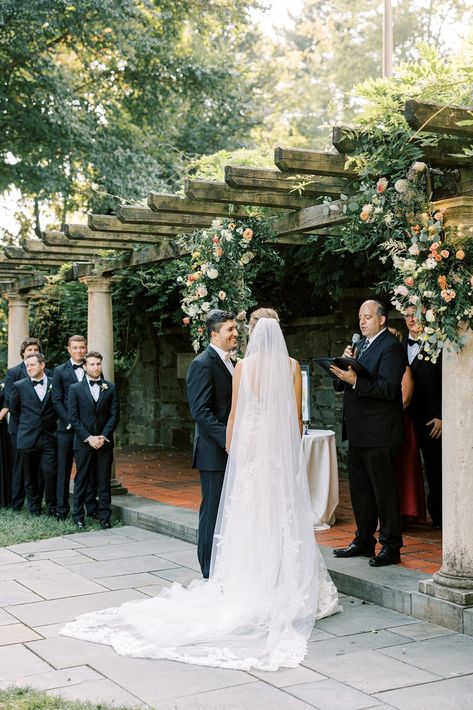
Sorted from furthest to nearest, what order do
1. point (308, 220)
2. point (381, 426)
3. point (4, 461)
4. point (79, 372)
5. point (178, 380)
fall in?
point (178, 380), point (4, 461), point (79, 372), point (308, 220), point (381, 426)

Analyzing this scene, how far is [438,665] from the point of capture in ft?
13.8

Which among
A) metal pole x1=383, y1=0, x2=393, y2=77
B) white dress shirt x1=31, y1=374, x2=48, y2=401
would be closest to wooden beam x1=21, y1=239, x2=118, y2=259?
white dress shirt x1=31, y1=374, x2=48, y2=401

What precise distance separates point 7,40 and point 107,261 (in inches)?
353

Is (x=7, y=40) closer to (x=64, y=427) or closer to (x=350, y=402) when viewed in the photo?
(x=64, y=427)

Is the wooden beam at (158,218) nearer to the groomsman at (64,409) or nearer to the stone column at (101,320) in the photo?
the groomsman at (64,409)

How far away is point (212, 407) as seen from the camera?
18.6 ft

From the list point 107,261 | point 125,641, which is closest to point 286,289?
point 107,261

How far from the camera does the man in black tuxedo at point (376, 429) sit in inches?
225

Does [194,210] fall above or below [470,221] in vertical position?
above

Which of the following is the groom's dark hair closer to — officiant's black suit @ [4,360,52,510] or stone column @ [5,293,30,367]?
officiant's black suit @ [4,360,52,510]

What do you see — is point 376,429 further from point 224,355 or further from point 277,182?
point 277,182

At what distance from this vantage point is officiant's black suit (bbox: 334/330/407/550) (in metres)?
5.71

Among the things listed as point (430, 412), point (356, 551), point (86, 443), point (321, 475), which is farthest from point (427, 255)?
point (86, 443)

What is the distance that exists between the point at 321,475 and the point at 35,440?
3034 millimetres
